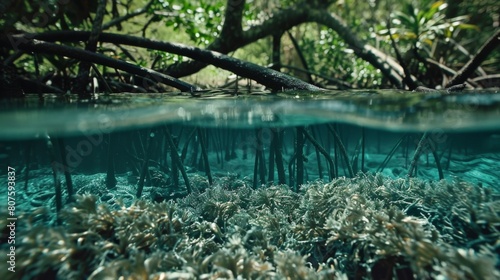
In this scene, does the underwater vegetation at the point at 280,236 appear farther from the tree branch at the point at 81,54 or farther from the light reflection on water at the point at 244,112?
the tree branch at the point at 81,54

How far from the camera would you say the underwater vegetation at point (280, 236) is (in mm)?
2557

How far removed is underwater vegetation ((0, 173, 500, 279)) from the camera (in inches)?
101

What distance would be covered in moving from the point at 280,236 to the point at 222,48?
540 cm

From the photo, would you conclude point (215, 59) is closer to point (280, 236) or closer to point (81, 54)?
point (81, 54)

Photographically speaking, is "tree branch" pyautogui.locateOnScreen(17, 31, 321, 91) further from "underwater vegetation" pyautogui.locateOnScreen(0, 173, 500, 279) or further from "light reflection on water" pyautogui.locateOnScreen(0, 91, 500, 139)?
"underwater vegetation" pyautogui.locateOnScreen(0, 173, 500, 279)

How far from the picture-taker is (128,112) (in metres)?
3.87

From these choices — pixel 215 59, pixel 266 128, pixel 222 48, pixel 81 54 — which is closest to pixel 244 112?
pixel 266 128

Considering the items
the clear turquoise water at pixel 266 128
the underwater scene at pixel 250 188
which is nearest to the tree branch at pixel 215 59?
the clear turquoise water at pixel 266 128

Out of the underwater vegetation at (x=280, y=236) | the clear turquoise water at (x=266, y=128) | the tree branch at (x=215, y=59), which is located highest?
the tree branch at (x=215, y=59)

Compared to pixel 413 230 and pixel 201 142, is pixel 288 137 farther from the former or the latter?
pixel 413 230

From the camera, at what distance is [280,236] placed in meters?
3.30

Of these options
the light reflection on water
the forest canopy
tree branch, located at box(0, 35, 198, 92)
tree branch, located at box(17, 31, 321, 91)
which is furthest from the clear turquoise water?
the forest canopy

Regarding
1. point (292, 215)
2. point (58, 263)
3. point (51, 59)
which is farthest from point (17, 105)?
point (292, 215)

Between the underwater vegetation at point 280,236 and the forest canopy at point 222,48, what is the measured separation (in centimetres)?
196
